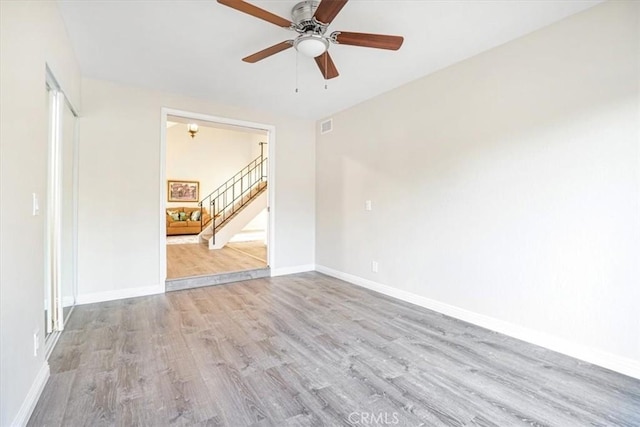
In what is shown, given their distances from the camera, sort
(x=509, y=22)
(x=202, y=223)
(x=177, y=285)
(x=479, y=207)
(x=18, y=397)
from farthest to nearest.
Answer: (x=202, y=223)
(x=177, y=285)
(x=479, y=207)
(x=509, y=22)
(x=18, y=397)

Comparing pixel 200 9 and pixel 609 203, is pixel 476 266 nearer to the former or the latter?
pixel 609 203

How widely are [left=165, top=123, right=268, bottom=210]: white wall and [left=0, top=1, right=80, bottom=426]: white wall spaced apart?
28.0 feet

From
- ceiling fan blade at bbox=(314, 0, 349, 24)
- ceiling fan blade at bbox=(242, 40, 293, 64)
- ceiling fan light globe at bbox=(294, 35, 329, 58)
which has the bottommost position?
ceiling fan light globe at bbox=(294, 35, 329, 58)

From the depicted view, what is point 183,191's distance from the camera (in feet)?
34.0

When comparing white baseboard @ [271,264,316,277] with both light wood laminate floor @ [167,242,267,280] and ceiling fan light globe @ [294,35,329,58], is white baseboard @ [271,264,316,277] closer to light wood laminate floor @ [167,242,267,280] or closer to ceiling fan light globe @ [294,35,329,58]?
light wood laminate floor @ [167,242,267,280]

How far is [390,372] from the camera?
2164 millimetres

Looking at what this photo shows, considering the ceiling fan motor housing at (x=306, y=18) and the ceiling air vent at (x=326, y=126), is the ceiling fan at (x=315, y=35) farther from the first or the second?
the ceiling air vent at (x=326, y=126)

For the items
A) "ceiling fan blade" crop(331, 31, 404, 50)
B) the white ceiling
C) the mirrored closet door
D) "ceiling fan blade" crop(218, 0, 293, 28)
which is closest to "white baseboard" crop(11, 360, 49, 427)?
the mirrored closet door

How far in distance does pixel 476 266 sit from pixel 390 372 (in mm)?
1508

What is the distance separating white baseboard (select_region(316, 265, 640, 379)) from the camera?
216 cm

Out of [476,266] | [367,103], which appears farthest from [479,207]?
[367,103]

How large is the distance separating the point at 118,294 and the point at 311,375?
2.94 m

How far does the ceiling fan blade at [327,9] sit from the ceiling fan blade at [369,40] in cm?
17

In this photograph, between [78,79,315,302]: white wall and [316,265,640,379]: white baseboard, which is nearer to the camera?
[316,265,640,379]: white baseboard
